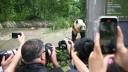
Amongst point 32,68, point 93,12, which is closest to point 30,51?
point 32,68

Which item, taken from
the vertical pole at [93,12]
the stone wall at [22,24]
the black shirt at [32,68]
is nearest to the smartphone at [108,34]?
the black shirt at [32,68]

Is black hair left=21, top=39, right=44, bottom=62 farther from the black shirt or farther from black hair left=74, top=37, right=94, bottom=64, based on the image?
black hair left=74, top=37, right=94, bottom=64

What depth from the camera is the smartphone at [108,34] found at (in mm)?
3010

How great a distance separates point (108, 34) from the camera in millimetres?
3119

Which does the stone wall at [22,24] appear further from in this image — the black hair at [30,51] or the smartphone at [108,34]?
the smartphone at [108,34]

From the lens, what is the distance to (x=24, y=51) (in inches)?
143

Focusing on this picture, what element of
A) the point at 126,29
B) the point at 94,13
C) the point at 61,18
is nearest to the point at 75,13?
the point at 61,18

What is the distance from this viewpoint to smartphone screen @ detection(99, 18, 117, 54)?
301 centimetres

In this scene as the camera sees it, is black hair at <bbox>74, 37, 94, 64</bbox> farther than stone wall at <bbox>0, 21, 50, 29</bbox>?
No

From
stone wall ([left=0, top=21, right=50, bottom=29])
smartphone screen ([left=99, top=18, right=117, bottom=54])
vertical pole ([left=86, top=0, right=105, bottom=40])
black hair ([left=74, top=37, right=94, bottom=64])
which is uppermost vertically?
smartphone screen ([left=99, top=18, right=117, bottom=54])

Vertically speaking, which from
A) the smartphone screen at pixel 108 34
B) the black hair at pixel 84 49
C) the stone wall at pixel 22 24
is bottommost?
the stone wall at pixel 22 24

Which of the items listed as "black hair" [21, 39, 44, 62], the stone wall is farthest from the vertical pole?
the stone wall

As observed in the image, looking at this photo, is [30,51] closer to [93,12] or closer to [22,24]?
[93,12]

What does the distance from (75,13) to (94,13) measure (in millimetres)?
9932
